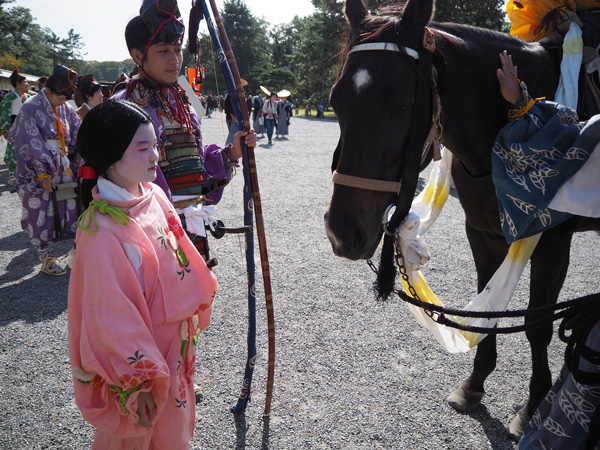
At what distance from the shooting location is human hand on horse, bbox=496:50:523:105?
174 centimetres

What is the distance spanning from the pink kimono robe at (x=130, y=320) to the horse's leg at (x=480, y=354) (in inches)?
67.3

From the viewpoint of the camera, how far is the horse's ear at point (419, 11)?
1662 millimetres

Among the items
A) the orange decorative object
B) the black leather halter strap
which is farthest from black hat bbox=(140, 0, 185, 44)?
the orange decorative object

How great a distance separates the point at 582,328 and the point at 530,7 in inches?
74.4

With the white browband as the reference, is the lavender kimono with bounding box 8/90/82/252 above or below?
below

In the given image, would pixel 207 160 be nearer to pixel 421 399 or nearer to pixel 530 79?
pixel 530 79

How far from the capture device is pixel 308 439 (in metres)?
2.34

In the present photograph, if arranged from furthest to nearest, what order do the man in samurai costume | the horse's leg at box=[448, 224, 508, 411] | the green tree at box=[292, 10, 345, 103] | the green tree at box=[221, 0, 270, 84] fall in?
the green tree at box=[221, 0, 270, 84] → the green tree at box=[292, 10, 345, 103] → the man in samurai costume → the horse's leg at box=[448, 224, 508, 411]

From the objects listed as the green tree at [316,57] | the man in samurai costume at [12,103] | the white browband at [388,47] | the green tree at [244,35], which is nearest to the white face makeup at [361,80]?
the white browband at [388,47]

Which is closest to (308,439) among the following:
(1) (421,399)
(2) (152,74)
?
(1) (421,399)

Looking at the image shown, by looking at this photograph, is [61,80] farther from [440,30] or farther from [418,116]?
[418,116]

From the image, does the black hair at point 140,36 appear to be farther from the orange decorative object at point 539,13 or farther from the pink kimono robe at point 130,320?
the orange decorative object at point 539,13

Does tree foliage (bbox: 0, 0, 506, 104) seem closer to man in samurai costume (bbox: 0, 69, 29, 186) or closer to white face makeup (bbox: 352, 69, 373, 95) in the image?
man in samurai costume (bbox: 0, 69, 29, 186)

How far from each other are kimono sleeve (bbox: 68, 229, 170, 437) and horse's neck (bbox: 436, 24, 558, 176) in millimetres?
1469
